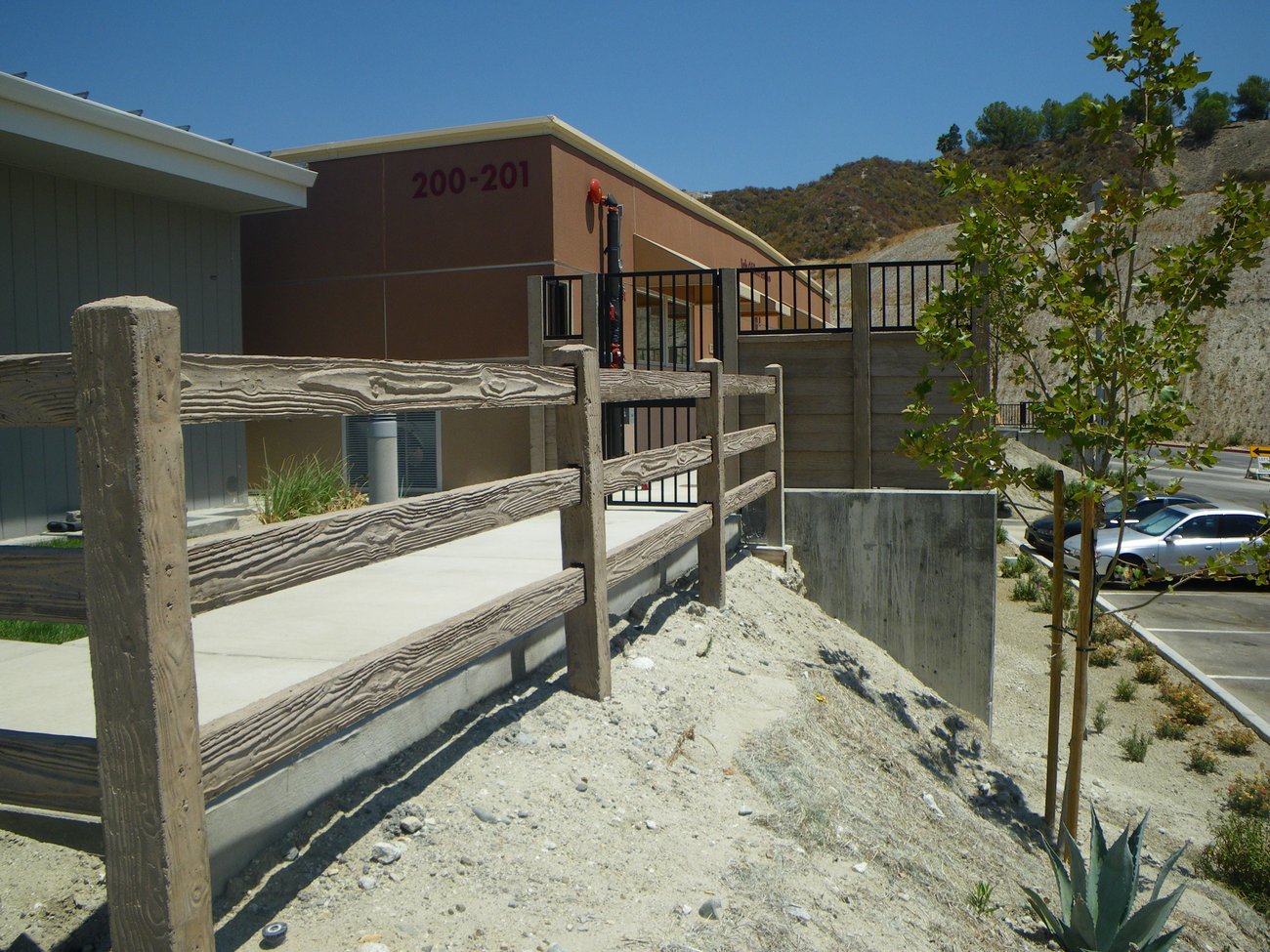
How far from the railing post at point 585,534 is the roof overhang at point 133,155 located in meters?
6.68

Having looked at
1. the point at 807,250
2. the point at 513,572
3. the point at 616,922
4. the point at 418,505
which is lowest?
the point at 616,922

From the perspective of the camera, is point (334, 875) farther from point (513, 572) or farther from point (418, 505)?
point (513, 572)

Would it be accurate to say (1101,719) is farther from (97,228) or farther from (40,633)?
(97,228)

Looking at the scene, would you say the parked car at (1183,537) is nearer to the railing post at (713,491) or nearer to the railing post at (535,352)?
the railing post at (535,352)

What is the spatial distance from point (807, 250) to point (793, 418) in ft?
255

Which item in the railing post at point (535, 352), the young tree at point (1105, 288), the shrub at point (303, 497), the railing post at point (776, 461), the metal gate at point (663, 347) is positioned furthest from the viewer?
the railing post at point (535, 352)

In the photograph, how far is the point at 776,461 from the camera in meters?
9.50

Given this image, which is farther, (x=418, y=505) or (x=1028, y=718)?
(x=1028, y=718)

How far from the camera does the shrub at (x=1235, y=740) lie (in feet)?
33.6

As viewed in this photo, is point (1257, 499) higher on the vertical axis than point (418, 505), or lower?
lower

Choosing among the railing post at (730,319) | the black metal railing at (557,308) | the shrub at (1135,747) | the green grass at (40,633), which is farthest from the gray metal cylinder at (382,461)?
the shrub at (1135,747)

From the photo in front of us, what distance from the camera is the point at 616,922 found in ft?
11.0

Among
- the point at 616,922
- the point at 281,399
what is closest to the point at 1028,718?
the point at 616,922

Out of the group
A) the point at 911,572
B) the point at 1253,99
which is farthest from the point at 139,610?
the point at 1253,99
